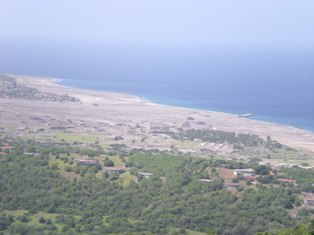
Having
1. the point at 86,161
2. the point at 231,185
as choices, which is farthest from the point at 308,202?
the point at 86,161

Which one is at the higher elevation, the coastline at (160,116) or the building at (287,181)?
the coastline at (160,116)

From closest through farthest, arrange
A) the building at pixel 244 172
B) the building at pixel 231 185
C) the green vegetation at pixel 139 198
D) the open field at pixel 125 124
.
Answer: the green vegetation at pixel 139 198 → the building at pixel 231 185 → the building at pixel 244 172 → the open field at pixel 125 124

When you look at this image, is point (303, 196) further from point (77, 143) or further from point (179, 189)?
point (77, 143)

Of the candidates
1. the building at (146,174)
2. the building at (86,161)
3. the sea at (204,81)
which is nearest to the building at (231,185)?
the building at (146,174)

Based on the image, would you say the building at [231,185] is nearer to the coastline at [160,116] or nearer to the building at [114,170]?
the building at [114,170]

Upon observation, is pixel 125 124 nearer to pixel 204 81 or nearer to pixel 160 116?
pixel 160 116

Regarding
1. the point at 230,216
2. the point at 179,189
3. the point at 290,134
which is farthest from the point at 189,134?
→ the point at 230,216
